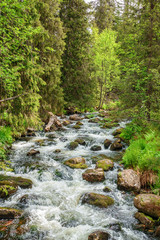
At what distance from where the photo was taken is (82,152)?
1020cm

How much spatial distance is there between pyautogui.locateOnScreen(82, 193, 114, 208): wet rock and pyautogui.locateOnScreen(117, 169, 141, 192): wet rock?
84 cm

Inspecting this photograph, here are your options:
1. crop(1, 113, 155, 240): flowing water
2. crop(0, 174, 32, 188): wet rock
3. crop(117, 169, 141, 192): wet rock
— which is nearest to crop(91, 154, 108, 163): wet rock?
crop(1, 113, 155, 240): flowing water

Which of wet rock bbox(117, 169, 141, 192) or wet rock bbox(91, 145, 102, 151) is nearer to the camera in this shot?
wet rock bbox(117, 169, 141, 192)

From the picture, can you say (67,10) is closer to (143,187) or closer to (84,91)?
(84,91)

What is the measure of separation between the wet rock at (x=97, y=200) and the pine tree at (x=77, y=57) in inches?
685

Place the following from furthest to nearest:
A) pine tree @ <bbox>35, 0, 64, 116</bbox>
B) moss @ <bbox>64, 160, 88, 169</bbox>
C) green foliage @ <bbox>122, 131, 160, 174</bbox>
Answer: pine tree @ <bbox>35, 0, 64, 116</bbox>
moss @ <bbox>64, 160, 88, 169</bbox>
green foliage @ <bbox>122, 131, 160, 174</bbox>

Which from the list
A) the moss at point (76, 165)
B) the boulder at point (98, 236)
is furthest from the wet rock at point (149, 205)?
the moss at point (76, 165)

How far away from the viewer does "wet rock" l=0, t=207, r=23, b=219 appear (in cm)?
467

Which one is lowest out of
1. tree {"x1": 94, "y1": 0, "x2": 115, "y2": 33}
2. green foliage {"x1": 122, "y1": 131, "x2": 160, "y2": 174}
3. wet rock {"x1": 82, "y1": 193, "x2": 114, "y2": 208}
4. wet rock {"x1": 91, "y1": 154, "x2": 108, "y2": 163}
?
wet rock {"x1": 91, "y1": 154, "x2": 108, "y2": 163}

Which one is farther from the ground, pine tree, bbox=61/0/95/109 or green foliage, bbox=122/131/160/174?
pine tree, bbox=61/0/95/109

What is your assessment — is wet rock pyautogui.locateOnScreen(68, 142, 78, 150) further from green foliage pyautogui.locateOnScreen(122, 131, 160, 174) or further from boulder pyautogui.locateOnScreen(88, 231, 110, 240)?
boulder pyautogui.locateOnScreen(88, 231, 110, 240)

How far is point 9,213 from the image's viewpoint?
15.5 feet

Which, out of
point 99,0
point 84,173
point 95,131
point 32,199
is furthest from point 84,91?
point 99,0

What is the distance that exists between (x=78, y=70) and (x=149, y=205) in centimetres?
2040
